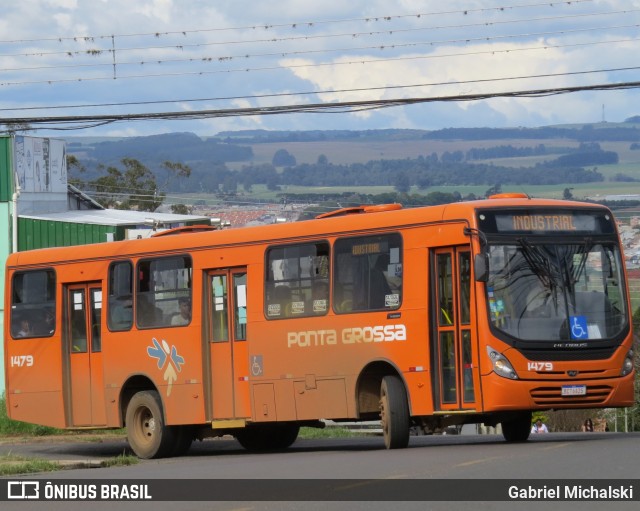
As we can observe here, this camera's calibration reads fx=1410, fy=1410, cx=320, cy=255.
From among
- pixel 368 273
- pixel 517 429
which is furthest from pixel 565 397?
pixel 368 273

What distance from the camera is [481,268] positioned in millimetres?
17250

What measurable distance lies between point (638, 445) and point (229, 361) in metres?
6.32

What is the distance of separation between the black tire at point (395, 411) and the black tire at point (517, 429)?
1.78 meters

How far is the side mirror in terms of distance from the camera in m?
A: 17.2

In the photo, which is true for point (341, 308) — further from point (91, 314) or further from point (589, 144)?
point (589, 144)

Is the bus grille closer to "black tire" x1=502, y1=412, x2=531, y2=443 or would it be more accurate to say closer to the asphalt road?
the asphalt road

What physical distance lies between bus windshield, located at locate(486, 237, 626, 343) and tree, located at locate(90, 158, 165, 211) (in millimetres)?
53904

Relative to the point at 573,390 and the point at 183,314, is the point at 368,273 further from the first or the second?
the point at 183,314

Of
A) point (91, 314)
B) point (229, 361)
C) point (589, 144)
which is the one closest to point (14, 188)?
point (91, 314)

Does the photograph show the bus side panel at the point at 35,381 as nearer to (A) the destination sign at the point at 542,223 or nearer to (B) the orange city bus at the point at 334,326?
(B) the orange city bus at the point at 334,326

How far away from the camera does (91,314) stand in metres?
22.7

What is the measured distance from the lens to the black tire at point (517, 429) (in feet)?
63.4

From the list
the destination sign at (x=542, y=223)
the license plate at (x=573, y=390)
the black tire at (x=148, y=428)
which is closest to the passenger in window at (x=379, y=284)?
the destination sign at (x=542, y=223)

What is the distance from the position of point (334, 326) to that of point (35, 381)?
6511 mm
